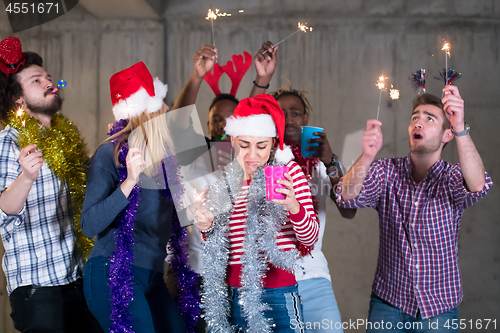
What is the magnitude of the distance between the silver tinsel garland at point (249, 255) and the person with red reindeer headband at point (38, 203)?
79 cm

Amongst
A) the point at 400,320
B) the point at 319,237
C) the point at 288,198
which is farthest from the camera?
the point at 319,237

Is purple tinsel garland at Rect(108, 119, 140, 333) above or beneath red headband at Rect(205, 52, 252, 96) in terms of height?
beneath

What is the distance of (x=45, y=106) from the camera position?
1.94m

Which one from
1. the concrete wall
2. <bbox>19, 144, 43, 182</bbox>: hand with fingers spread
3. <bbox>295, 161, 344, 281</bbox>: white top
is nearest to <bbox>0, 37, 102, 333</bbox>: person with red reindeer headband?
<bbox>19, 144, 43, 182</bbox>: hand with fingers spread

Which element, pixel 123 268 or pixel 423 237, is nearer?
pixel 123 268

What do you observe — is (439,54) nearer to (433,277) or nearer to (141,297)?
(433,277)

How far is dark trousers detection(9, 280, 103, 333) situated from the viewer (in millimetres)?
1750

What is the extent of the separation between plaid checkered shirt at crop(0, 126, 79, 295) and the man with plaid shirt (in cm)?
141

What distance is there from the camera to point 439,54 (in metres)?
3.00

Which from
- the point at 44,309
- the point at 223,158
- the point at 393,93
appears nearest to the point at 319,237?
the point at 223,158

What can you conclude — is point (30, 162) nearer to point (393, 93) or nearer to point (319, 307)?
point (319, 307)

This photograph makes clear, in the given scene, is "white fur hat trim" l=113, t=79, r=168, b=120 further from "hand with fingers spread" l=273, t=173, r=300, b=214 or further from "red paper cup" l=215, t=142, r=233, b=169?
"hand with fingers spread" l=273, t=173, r=300, b=214

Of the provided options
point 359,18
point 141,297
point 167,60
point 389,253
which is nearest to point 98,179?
point 141,297

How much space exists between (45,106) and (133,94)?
0.54 metres
